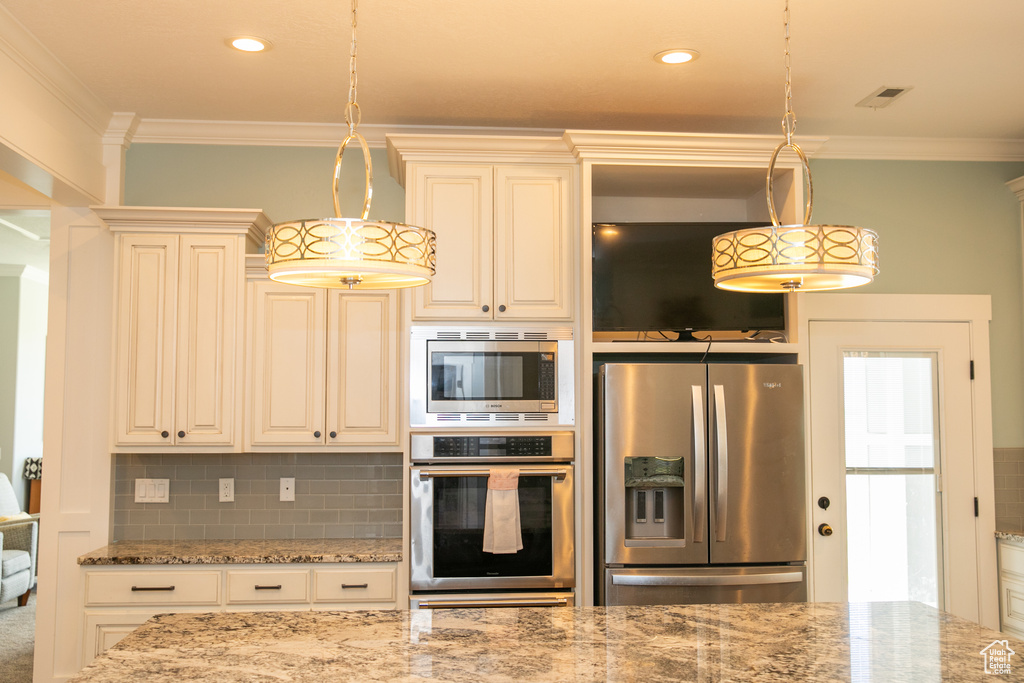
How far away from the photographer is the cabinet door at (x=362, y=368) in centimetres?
346

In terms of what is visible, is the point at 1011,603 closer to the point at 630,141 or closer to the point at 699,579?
the point at 699,579

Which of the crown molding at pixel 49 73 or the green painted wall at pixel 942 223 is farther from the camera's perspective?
the green painted wall at pixel 942 223

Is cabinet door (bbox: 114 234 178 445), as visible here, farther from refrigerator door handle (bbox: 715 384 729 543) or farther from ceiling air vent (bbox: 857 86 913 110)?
ceiling air vent (bbox: 857 86 913 110)

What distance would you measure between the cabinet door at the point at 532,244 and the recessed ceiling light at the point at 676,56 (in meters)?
0.68

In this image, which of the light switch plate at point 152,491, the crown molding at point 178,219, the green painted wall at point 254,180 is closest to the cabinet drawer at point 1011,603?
the green painted wall at point 254,180

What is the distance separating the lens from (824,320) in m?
3.82

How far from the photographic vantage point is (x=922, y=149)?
4000 millimetres

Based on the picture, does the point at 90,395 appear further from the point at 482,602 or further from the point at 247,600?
the point at 482,602

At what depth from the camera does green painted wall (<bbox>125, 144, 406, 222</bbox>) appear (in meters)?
3.74

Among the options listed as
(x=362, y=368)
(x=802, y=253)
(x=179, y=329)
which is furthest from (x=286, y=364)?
(x=802, y=253)

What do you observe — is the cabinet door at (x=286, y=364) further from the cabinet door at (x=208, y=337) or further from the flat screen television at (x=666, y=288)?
the flat screen television at (x=666, y=288)

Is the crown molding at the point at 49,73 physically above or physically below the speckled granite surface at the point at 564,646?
above

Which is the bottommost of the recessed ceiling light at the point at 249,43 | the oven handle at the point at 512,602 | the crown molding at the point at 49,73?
the oven handle at the point at 512,602

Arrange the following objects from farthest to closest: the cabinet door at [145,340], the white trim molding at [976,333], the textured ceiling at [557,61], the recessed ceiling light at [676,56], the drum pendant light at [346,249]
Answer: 1. the white trim molding at [976,333]
2. the cabinet door at [145,340]
3. the recessed ceiling light at [676,56]
4. the textured ceiling at [557,61]
5. the drum pendant light at [346,249]
